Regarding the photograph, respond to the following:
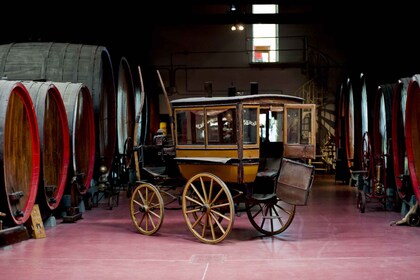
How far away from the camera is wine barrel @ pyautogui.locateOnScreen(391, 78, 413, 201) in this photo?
8453mm

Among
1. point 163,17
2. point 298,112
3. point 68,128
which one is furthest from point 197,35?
point 298,112

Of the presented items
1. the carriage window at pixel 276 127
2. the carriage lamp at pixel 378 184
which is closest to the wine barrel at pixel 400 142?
A: the carriage lamp at pixel 378 184

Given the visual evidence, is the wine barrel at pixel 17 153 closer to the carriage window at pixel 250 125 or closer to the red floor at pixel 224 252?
the red floor at pixel 224 252

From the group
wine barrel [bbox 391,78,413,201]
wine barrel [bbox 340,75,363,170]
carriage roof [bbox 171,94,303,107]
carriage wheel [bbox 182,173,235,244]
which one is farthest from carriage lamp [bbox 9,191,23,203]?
wine barrel [bbox 340,75,363,170]

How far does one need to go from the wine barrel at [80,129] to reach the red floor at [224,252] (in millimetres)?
828

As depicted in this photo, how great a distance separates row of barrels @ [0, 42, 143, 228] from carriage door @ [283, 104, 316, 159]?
2733 millimetres

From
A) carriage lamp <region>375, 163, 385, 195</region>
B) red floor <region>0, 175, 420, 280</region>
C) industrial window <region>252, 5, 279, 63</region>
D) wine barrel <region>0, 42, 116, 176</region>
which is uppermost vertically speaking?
industrial window <region>252, 5, 279, 63</region>

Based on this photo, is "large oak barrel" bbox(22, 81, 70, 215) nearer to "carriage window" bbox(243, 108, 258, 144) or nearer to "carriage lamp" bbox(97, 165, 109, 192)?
"carriage lamp" bbox(97, 165, 109, 192)

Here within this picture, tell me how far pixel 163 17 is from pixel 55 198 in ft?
34.7

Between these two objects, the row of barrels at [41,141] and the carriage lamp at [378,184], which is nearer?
the row of barrels at [41,141]

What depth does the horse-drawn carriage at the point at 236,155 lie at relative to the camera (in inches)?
262

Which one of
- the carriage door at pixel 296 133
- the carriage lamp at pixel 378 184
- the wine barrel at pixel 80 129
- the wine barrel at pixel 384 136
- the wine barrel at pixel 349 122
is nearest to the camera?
the carriage door at pixel 296 133

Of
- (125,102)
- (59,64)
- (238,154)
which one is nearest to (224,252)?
(238,154)

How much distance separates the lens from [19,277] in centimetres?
516
